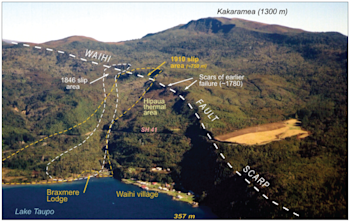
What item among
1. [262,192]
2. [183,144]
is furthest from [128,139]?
[262,192]

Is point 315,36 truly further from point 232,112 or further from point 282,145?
point 282,145

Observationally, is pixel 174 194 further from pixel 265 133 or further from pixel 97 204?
pixel 265 133

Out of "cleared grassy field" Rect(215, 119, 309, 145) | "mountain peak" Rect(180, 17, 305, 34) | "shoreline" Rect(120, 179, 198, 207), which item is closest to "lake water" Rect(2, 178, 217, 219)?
"shoreline" Rect(120, 179, 198, 207)

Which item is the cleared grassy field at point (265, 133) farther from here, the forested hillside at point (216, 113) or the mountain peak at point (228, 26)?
the mountain peak at point (228, 26)

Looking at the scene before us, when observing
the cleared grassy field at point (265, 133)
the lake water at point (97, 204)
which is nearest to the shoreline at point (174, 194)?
the lake water at point (97, 204)

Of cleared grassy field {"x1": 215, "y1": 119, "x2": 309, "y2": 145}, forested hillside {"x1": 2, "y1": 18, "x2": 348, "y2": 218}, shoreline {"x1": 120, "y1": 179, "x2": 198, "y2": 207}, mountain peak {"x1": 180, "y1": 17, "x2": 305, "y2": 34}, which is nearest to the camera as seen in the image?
forested hillside {"x1": 2, "y1": 18, "x2": 348, "y2": 218}

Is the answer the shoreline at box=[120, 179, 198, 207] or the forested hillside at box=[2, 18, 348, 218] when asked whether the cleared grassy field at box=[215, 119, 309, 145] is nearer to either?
the forested hillside at box=[2, 18, 348, 218]

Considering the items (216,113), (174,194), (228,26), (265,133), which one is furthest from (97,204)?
(228,26)
